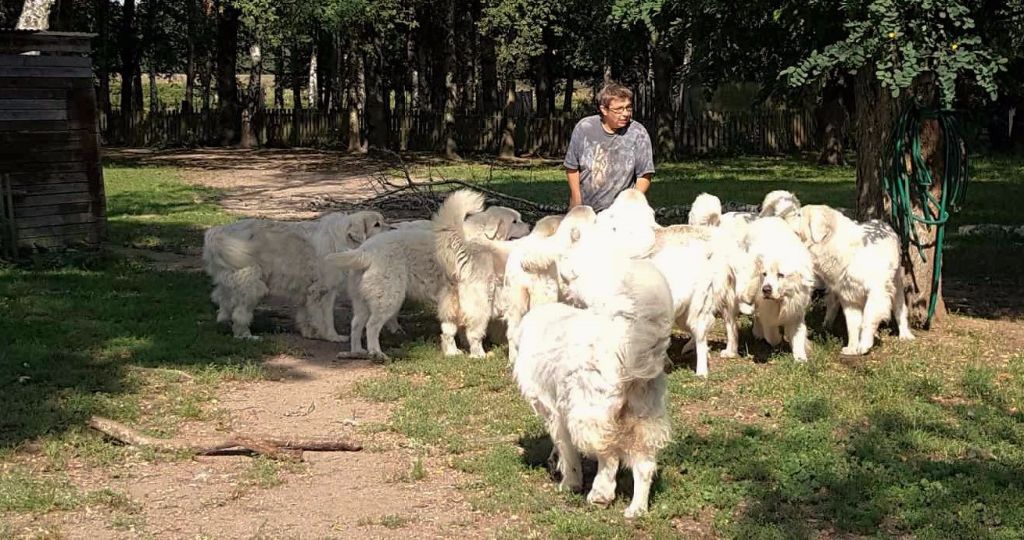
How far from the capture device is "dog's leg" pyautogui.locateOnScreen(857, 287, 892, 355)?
870 centimetres

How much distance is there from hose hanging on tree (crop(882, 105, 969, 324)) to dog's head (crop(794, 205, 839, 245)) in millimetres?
1216

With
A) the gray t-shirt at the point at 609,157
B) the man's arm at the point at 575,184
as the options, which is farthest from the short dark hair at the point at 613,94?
the man's arm at the point at 575,184

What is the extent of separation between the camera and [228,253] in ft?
32.1

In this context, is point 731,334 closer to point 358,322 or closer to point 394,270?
point 394,270

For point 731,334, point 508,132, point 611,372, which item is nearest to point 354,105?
point 508,132

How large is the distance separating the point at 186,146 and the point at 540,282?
3701 centimetres

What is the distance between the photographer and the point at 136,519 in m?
5.68

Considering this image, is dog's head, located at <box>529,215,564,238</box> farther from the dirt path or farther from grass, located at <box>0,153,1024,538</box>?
the dirt path

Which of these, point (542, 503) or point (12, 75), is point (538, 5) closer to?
point (12, 75)

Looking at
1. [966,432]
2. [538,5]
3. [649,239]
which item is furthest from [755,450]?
[538,5]

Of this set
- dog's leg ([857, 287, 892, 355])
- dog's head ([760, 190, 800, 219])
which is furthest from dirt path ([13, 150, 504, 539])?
dog's leg ([857, 287, 892, 355])

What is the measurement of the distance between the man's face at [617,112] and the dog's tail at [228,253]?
3.42 metres

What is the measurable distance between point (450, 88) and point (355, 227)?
88.1ft

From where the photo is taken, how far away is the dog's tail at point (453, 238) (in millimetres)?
9242
